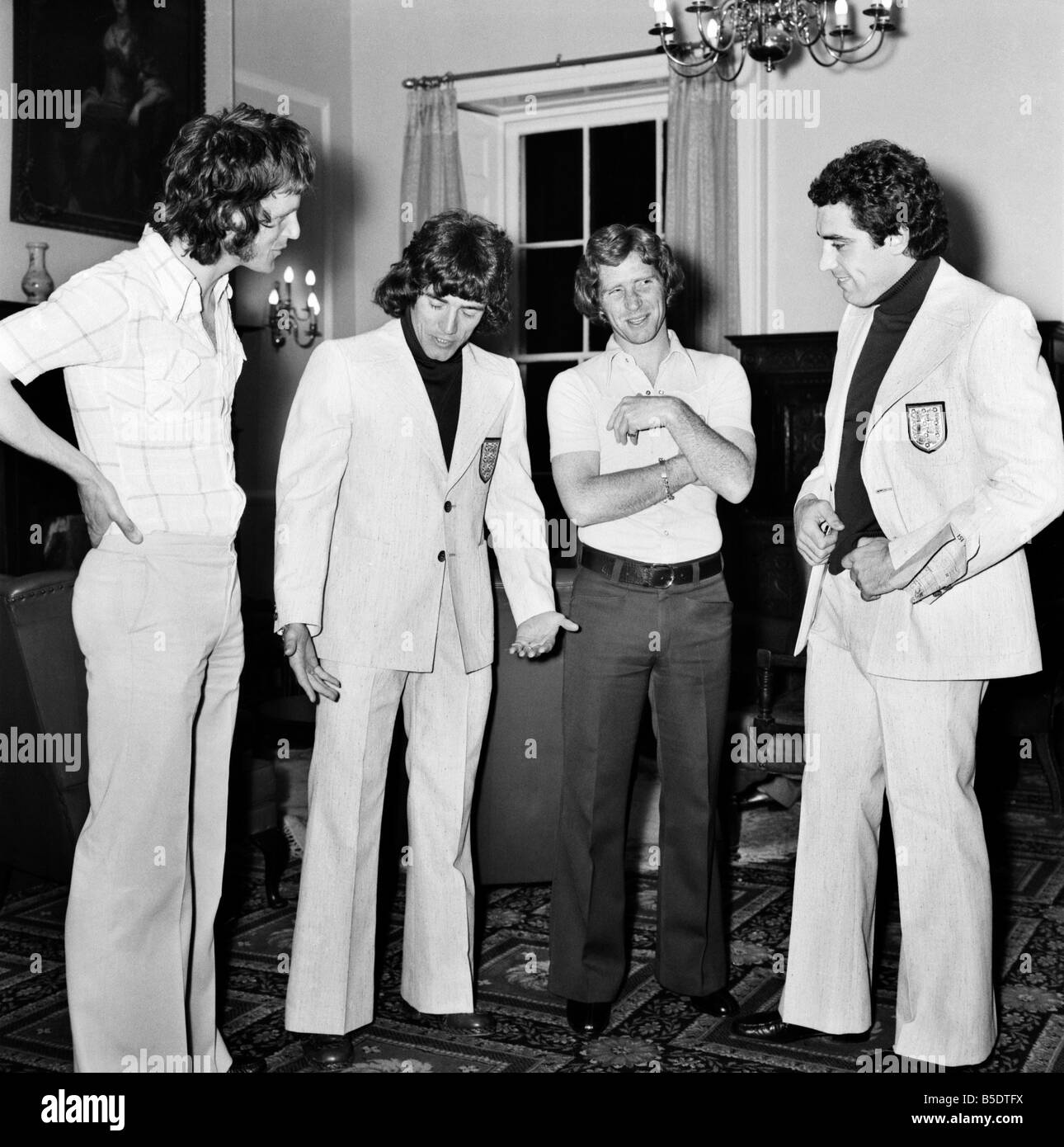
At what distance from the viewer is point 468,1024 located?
2803 millimetres

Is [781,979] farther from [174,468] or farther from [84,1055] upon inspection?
[174,468]

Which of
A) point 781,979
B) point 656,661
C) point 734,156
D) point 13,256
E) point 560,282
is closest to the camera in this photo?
point 656,661

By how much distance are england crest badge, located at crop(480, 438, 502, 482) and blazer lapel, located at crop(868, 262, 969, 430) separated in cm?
76

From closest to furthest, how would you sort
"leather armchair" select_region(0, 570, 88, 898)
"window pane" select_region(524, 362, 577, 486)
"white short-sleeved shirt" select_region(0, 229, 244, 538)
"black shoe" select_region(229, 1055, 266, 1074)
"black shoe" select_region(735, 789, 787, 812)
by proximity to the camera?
"white short-sleeved shirt" select_region(0, 229, 244, 538) → "black shoe" select_region(229, 1055, 266, 1074) → "leather armchair" select_region(0, 570, 88, 898) → "black shoe" select_region(735, 789, 787, 812) → "window pane" select_region(524, 362, 577, 486)

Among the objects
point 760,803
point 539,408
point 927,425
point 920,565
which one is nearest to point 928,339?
point 927,425

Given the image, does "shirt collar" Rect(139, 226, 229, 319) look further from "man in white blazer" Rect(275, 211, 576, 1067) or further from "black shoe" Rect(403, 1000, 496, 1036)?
"black shoe" Rect(403, 1000, 496, 1036)

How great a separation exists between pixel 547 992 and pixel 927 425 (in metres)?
1.54

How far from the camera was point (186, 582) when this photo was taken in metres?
2.17

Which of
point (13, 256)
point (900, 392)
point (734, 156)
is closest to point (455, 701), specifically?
point (900, 392)

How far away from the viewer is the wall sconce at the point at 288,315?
705cm

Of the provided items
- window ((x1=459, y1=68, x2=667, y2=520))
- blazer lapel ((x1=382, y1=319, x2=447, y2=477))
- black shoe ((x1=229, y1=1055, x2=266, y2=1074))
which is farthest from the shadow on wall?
black shoe ((x1=229, y1=1055, x2=266, y2=1074))

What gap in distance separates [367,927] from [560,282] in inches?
216

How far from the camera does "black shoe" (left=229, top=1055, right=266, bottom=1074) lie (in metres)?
2.52

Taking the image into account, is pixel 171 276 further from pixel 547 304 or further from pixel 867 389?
pixel 547 304
